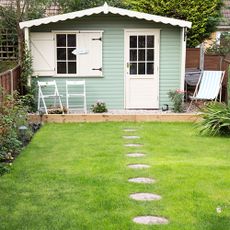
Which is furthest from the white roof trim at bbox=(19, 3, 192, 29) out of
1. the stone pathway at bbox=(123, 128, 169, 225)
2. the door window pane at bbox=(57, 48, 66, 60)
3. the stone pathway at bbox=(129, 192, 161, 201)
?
the stone pathway at bbox=(129, 192, 161, 201)

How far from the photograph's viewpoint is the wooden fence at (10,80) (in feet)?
31.5

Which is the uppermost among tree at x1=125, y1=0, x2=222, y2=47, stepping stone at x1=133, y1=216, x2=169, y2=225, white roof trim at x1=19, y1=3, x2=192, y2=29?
tree at x1=125, y1=0, x2=222, y2=47

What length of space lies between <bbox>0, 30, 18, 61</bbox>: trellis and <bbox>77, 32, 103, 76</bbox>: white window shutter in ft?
12.6

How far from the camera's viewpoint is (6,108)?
7730mm

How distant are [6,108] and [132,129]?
301 cm

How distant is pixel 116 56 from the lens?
39.1ft

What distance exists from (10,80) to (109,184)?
535cm

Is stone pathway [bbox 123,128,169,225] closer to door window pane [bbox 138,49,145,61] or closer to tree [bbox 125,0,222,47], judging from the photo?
door window pane [bbox 138,49,145,61]

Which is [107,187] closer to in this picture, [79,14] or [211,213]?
[211,213]

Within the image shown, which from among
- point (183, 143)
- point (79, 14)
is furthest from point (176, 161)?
point (79, 14)

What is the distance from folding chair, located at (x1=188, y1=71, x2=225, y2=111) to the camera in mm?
11812

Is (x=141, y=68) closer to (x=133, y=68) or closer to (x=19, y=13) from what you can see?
(x=133, y=68)

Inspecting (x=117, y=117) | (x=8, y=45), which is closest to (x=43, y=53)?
(x=117, y=117)

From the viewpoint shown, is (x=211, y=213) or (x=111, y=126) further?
(x=111, y=126)
